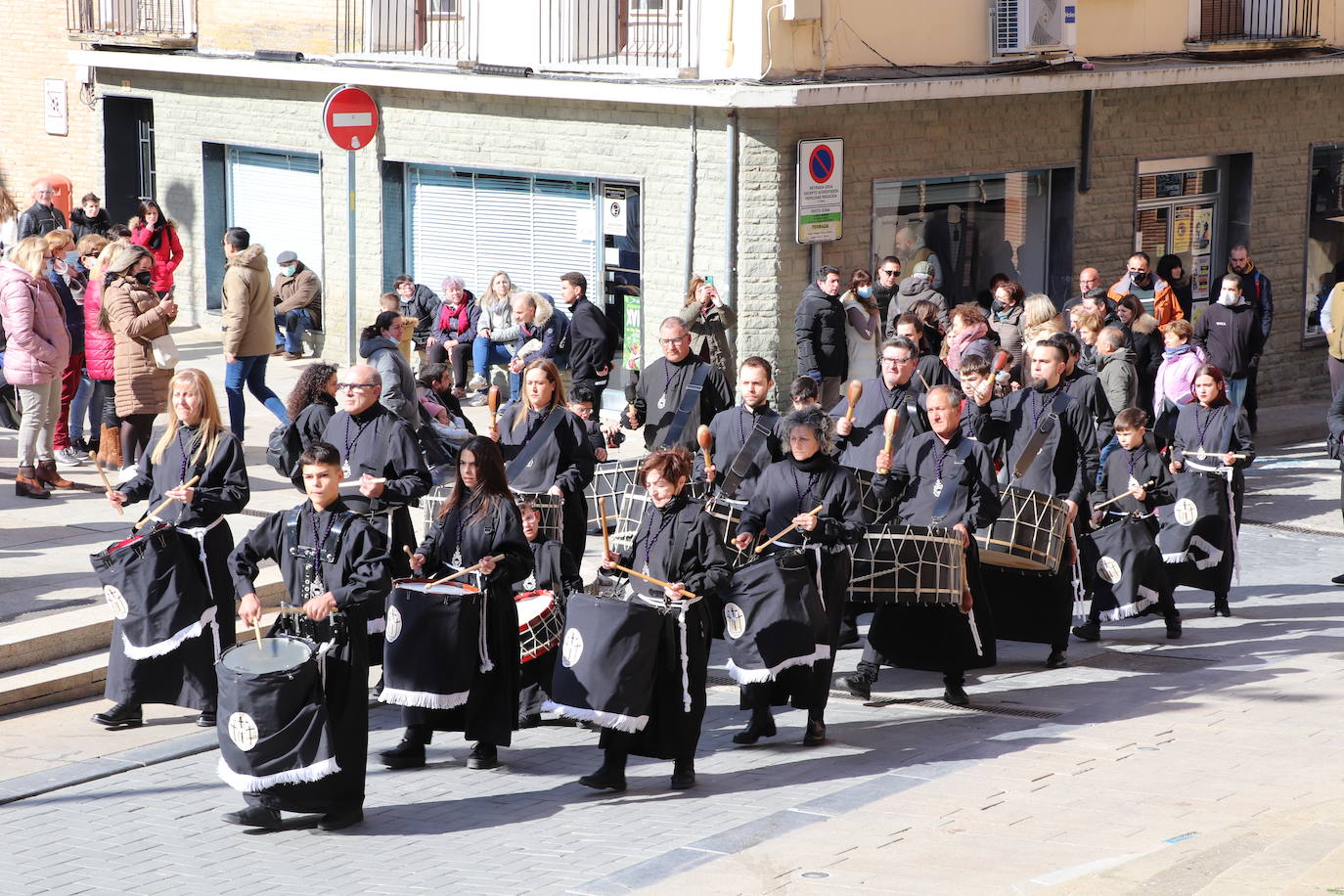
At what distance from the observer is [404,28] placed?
773 inches

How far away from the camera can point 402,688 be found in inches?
336

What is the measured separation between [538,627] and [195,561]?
70.5 inches

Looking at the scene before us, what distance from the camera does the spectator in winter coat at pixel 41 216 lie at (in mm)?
18812

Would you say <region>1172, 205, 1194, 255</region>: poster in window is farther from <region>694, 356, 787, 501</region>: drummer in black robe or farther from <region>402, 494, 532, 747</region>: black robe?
<region>402, 494, 532, 747</region>: black robe

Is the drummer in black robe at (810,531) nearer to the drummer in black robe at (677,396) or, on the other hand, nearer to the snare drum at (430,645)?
the snare drum at (430,645)

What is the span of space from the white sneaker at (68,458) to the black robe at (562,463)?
217 inches

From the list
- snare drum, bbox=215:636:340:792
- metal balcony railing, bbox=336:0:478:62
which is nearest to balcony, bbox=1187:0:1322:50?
metal balcony railing, bbox=336:0:478:62

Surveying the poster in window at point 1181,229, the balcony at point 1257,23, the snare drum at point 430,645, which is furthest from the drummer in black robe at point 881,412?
the balcony at point 1257,23

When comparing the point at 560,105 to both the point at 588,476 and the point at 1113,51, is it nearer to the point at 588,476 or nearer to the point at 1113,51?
the point at 1113,51

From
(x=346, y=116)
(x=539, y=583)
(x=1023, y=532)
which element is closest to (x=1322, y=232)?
(x=346, y=116)

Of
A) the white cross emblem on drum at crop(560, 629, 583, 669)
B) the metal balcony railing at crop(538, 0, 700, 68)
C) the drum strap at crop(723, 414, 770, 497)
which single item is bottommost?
the white cross emblem on drum at crop(560, 629, 583, 669)

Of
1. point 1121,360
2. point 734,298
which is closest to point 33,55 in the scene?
point 734,298

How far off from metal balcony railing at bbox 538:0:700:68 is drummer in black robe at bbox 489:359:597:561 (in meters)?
7.70

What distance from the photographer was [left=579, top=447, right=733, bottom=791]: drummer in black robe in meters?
8.44
